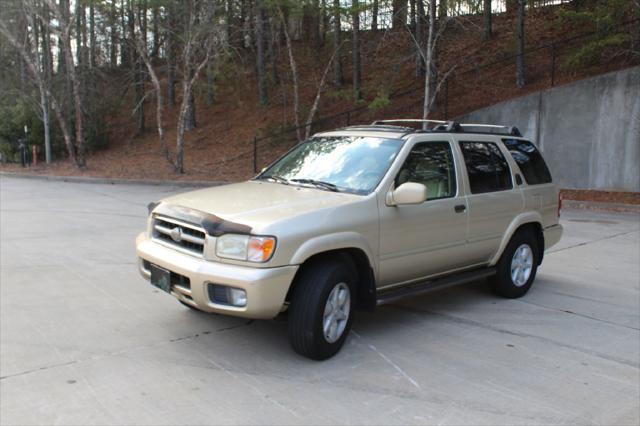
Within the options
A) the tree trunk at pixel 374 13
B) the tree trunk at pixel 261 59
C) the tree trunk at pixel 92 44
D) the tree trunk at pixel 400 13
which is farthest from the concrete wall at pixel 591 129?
the tree trunk at pixel 92 44

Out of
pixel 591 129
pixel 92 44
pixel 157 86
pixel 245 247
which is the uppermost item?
pixel 92 44

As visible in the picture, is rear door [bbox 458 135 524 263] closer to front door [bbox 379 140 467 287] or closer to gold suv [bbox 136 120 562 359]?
gold suv [bbox 136 120 562 359]

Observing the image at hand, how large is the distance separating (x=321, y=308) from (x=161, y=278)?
1.30 m

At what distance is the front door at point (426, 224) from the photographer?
200 inches

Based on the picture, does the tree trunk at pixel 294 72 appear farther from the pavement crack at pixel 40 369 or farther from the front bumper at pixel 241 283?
the pavement crack at pixel 40 369

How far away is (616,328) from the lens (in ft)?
18.7

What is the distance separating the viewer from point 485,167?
6.23m

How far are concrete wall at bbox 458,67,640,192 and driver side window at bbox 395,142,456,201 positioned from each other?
12.6m

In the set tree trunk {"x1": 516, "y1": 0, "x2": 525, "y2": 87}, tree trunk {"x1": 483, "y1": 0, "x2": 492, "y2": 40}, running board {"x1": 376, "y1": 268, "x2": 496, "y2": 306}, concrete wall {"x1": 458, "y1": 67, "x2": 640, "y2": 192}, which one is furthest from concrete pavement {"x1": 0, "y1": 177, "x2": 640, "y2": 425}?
tree trunk {"x1": 483, "y1": 0, "x2": 492, "y2": 40}

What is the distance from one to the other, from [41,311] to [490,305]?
443 cm

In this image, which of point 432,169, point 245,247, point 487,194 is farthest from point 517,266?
point 245,247

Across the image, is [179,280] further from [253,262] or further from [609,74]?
[609,74]

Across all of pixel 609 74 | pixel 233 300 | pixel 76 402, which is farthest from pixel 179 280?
pixel 609 74

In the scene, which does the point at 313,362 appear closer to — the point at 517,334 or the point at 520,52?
the point at 517,334
